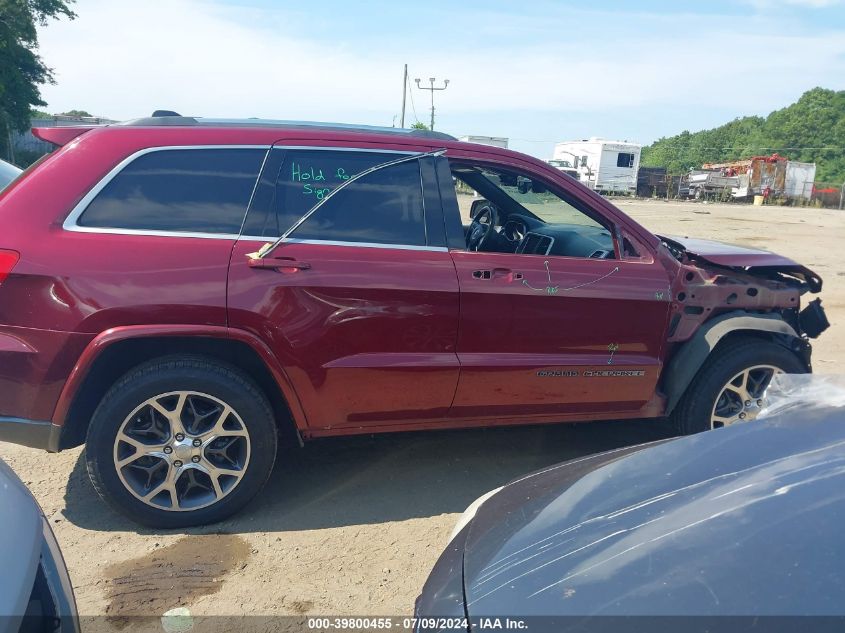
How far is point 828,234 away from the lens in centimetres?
2077

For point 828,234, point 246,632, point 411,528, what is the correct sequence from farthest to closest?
point 828,234, point 411,528, point 246,632

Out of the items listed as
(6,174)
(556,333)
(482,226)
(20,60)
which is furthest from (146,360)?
(20,60)

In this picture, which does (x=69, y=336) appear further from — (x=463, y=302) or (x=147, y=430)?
(x=463, y=302)

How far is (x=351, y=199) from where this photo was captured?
3482 mm

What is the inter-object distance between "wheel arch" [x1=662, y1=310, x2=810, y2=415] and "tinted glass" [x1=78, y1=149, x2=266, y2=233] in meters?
2.64

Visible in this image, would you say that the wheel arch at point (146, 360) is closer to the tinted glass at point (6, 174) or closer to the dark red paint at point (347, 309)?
the dark red paint at point (347, 309)

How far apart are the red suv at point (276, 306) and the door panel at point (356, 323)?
0.4 inches

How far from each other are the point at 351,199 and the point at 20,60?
35.1m

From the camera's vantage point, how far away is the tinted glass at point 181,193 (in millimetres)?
3225

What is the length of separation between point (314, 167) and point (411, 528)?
6.35 feet

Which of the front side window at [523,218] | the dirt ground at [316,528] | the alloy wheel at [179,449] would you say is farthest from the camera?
the front side window at [523,218]

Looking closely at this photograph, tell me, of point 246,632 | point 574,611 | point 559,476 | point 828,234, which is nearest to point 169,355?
point 246,632

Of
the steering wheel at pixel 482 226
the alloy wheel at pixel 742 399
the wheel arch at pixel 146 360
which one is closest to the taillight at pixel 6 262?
the wheel arch at pixel 146 360

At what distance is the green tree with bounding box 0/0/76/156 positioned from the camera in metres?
29.0
